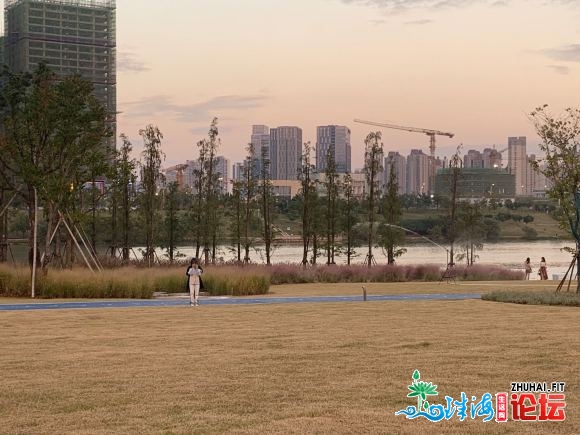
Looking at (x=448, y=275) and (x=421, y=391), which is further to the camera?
(x=448, y=275)

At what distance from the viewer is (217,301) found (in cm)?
3072

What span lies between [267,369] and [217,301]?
56.8 ft

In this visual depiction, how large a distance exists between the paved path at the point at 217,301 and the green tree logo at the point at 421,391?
17.2 m

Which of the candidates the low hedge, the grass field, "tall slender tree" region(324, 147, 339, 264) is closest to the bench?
"tall slender tree" region(324, 147, 339, 264)

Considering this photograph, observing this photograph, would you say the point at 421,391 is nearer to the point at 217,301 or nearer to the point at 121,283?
the point at 217,301

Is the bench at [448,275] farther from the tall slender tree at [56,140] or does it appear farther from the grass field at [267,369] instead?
the grass field at [267,369]

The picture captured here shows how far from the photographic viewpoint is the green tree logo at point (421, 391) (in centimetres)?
1066

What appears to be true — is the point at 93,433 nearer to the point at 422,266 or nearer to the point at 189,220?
the point at 422,266

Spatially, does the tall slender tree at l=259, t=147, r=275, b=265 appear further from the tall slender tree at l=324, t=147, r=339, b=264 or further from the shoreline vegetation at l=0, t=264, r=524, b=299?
the shoreline vegetation at l=0, t=264, r=524, b=299

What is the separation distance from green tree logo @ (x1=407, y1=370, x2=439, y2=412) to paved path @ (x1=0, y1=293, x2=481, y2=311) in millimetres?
17173

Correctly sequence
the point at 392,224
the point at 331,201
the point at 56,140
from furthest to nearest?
the point at 331,201
the point at 392,224
the point at 56,140

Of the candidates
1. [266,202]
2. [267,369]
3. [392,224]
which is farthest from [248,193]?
[267,369]

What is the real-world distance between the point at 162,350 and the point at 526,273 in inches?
1386

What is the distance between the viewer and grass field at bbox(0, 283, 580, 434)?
1012 centimetres
